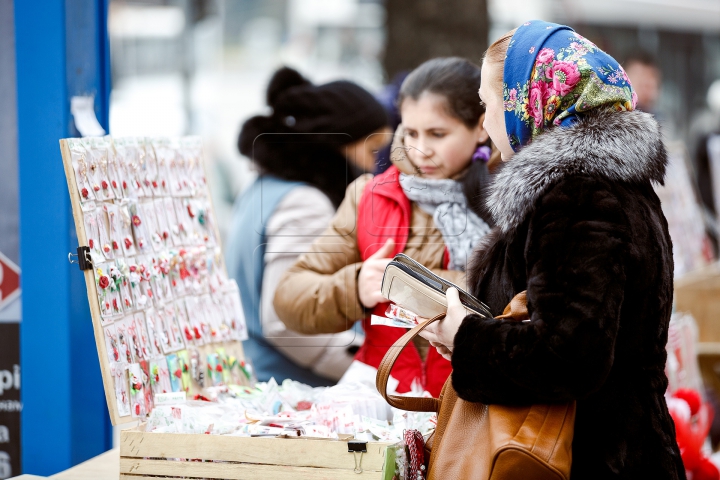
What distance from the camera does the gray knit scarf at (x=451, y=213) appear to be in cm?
254

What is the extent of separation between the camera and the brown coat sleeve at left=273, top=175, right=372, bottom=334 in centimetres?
265

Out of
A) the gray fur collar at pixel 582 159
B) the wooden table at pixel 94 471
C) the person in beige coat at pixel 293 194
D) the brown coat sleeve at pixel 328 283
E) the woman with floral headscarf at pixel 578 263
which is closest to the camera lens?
the woman with floral headscarf at pixel 578 263

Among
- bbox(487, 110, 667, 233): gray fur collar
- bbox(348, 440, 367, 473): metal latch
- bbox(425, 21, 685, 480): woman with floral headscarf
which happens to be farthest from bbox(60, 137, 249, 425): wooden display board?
bbox(487, 110, 667, 233): gray fur collar

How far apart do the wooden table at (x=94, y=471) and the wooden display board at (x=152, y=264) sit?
0.24 m

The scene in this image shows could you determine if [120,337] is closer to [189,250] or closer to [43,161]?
[189,250]

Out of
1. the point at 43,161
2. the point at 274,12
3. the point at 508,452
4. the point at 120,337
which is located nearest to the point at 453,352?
the point at 508,452

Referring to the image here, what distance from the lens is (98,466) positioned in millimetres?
2525

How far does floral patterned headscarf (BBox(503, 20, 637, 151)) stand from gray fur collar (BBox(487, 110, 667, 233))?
4 centimetres

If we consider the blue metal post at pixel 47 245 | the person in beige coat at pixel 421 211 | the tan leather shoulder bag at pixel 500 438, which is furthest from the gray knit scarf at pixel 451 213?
the blue metal post at pixel 47 245

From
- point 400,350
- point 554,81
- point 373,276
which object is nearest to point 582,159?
point 554,81

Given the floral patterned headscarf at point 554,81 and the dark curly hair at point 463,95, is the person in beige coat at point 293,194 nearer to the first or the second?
the dark curly hair at point 463,95

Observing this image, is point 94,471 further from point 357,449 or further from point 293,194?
point 293,194

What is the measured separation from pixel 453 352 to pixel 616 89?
71 centimetres

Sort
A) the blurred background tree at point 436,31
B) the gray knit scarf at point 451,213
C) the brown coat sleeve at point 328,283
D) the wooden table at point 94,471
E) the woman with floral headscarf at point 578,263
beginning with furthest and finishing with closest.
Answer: the blurred background tree at point 436,31 → the brown coat sleeve at point 328,283 → the gray knit scarf at point 451,213 → the wooden table at point 94,471 → the woman with floral headscarf at point 578,263
